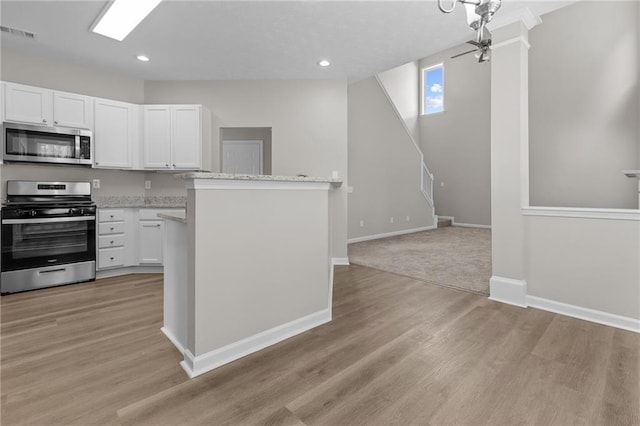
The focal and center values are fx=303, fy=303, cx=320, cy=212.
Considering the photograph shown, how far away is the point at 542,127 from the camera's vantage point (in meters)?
5.91

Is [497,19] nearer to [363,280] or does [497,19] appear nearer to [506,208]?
[506,208]

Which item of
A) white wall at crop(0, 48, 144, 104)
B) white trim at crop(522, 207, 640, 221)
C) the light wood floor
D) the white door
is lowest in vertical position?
the light wood floor

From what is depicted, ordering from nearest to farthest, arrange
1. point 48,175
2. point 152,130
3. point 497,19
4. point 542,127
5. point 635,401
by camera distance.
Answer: point 635,401 < point 497,19 < point 48,175 < point 152,130 < point 542,127

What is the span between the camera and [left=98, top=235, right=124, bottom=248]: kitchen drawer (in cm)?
381

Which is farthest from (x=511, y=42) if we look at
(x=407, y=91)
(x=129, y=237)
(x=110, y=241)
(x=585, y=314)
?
(x=407, y=91)

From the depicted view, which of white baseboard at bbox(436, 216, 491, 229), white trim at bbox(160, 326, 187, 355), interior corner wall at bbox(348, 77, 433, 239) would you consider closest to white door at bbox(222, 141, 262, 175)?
interior corner wall at bbox(348, 77, 433, 239)

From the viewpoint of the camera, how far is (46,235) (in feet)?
11.2

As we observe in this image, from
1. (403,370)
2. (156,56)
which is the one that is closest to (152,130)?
(156,56)

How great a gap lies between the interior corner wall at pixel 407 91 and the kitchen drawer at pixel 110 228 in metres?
6.88

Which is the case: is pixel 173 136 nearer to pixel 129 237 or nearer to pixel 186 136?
pixel 186 136

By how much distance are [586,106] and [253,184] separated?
6.34 m

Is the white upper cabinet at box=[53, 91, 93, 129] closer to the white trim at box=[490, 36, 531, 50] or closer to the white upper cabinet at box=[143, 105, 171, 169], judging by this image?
the white upper cabinet at box=[143, 105, 171, 169]

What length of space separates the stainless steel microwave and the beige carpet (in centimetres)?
387

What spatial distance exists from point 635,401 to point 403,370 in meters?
1.12
